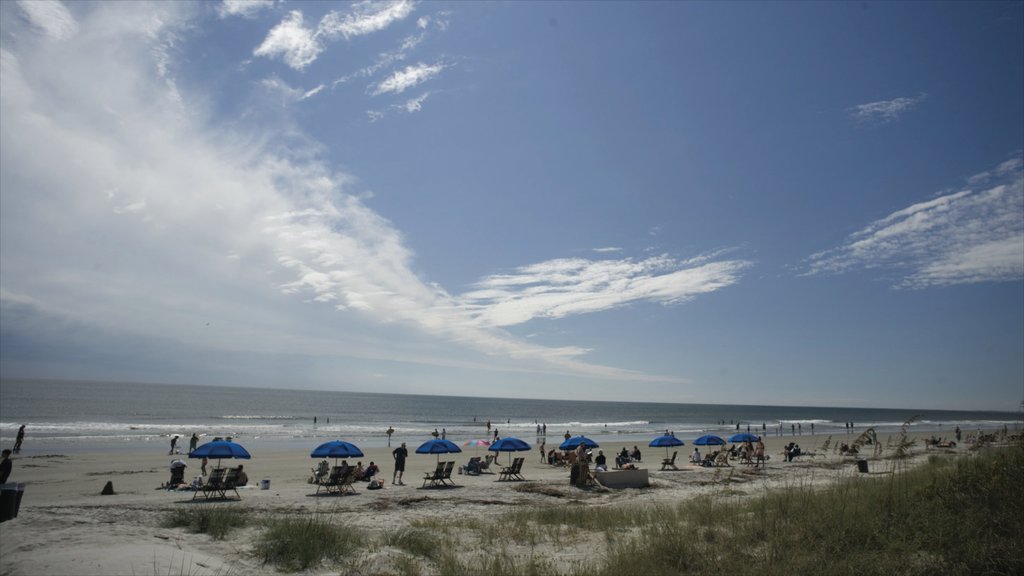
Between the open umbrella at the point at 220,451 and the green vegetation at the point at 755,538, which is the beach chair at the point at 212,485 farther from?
the green vegetation at the point at 755,538

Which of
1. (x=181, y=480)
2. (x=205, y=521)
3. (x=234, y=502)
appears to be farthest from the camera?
(x=181, y=480)

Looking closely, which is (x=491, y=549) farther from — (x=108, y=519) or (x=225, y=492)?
(x=225, y=492)

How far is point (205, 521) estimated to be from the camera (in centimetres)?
920

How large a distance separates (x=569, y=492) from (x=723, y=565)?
34.3 ft

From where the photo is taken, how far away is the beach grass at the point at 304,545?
24.8ft

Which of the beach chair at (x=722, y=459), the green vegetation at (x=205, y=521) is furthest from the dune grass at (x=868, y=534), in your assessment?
the green vegetation at (x=205, y=521)

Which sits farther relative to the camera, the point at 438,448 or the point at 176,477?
the point at 438,448

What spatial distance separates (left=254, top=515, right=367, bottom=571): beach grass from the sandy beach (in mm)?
231

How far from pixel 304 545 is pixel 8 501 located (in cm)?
428

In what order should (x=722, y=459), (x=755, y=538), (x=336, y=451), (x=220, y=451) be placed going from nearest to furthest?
(x=755, y=538), (x=722, y=459), (x=220, y=451), (x=336, y=451)

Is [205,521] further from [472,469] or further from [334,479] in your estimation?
[472,469]

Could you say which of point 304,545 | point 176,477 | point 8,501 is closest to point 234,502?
point 176,477

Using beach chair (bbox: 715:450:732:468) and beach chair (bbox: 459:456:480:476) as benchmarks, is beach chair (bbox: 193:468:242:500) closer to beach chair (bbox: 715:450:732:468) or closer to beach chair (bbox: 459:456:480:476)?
beach chair (bbox: 459:456:480:476)

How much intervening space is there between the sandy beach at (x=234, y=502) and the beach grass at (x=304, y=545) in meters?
0.23
